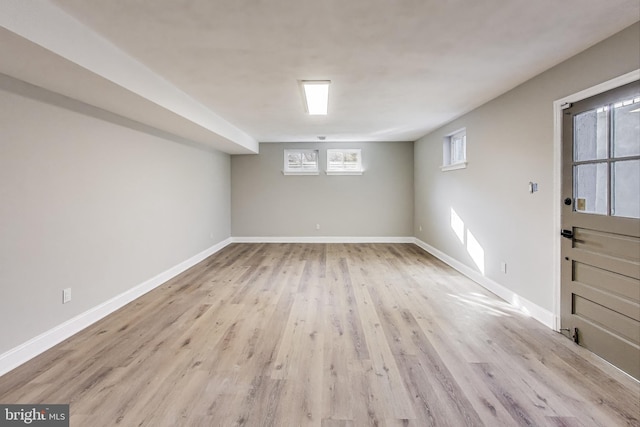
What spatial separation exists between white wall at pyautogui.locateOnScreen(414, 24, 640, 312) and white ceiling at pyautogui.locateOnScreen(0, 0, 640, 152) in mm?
153

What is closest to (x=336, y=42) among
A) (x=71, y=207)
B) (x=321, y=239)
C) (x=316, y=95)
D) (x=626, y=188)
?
(x=316, y=95)

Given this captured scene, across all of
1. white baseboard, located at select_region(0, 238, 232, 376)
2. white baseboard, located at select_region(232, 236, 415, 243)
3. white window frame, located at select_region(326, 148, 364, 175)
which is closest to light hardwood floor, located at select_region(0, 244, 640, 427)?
white baseboard, located at select_region(0, 238, 232, 376)

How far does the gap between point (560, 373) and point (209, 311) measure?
307 cm

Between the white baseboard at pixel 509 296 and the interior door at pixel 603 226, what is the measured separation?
0.60ft

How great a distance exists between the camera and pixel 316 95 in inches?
137

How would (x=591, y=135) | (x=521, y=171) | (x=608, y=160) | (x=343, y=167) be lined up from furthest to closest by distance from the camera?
(x=343, y=167), (x=521, y=171), (x=591, y=135), (x=608, y=160)

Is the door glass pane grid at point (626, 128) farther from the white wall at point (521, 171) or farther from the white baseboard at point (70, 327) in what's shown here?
the white baseboard at point (70, 327)

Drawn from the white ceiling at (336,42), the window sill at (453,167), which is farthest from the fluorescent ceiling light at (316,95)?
the window sill at (453,167)

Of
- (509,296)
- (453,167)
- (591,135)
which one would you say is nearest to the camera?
(591,135)

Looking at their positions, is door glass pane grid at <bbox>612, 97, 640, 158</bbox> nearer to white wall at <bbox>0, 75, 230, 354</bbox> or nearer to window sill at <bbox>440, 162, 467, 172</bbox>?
window sill at <bbox>440, 162, 467, 172</bbox>

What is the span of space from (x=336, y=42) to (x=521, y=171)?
236 cm

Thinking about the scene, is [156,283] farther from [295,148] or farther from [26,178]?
[295,148]

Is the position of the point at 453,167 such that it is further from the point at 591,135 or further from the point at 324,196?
the point at 324,196

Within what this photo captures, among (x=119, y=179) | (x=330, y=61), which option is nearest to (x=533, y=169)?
(x=330, y=61)
